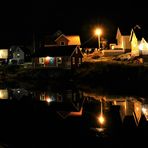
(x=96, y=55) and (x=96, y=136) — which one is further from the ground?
(x=96, y=55)

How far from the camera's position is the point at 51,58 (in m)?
65.6

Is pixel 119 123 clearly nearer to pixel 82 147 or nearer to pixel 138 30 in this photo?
pixel 82 147

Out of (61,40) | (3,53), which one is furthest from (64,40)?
(3,53)

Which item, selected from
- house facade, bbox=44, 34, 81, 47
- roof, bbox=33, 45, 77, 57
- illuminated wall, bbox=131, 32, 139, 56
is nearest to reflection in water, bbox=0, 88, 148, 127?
illuminated wall, bbox=131, 32, 139, 56

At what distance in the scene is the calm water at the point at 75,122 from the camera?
20058mm

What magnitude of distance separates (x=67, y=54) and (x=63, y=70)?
13.7ft

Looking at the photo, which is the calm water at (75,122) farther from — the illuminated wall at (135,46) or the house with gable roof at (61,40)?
the house with gable roof at (61,40)

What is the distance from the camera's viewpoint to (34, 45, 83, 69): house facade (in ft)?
209

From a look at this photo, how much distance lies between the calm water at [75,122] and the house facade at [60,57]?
23.5m

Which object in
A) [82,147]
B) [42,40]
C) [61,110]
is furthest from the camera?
[42,40]

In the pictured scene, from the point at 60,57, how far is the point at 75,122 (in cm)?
3953

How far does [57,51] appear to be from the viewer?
2616 inches

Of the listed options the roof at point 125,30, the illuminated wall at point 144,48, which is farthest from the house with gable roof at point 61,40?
the illuminated wall at point 144,48

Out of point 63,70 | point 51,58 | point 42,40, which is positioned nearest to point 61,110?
point 63,70
